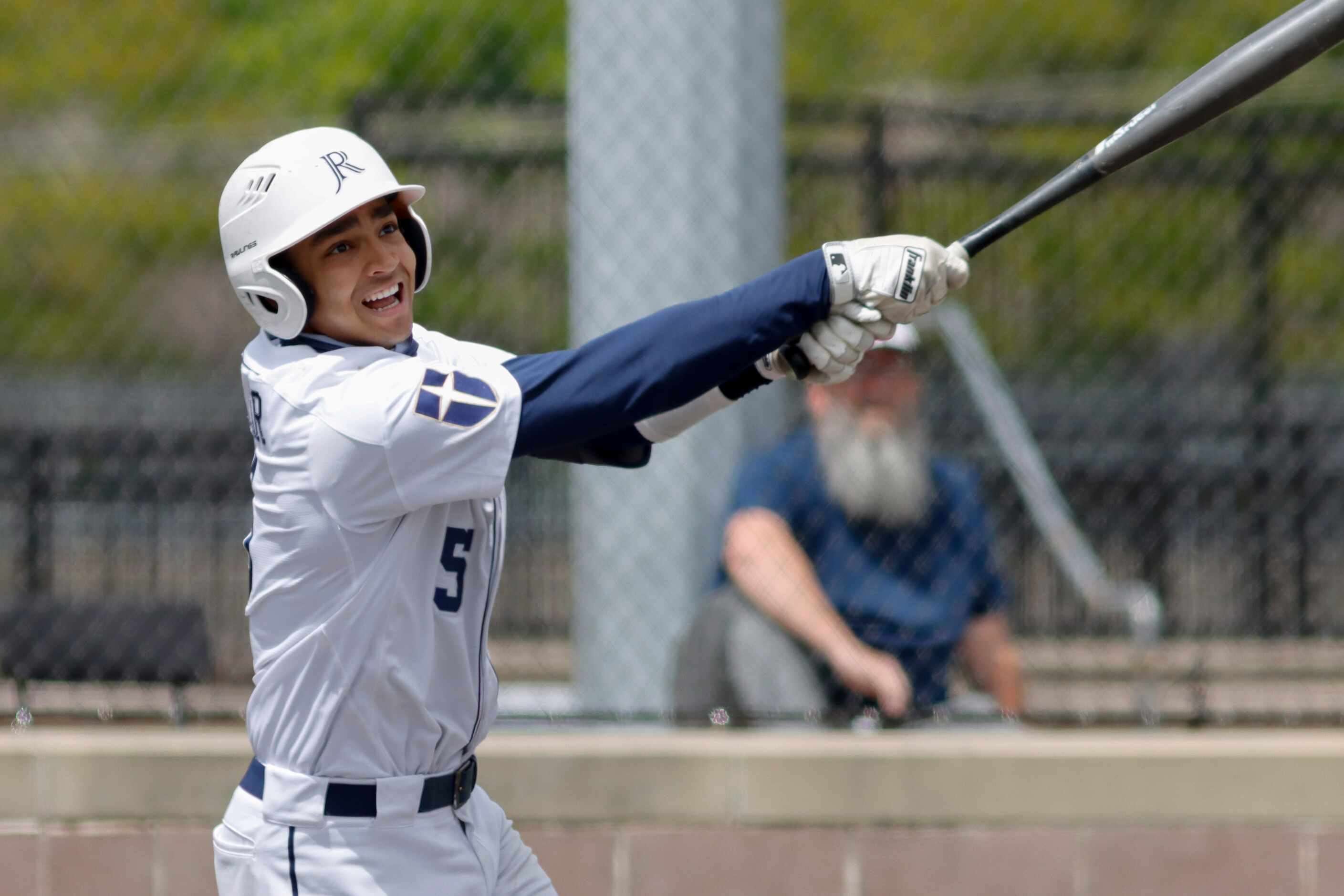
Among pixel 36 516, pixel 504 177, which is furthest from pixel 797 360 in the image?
pixel 36 516

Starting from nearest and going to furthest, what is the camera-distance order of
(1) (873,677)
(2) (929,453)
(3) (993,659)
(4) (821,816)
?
(4) (821,816) → (1) (873,677) → (3) (993,659) → (2) (929,453)

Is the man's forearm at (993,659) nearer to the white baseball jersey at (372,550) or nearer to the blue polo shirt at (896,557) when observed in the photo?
the blue polo shirt at (896,557)

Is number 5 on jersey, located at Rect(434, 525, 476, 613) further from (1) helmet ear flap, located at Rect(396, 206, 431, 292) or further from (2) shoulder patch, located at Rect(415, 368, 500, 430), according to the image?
(1) helmet ear flap, located at Rect(396, 206, 431, 292)

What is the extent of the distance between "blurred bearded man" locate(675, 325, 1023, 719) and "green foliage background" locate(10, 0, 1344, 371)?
3.63 feet

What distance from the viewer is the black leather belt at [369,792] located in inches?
106

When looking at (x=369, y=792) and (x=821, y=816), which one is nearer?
(x=369, y=792)

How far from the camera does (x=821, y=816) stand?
14.0 ft

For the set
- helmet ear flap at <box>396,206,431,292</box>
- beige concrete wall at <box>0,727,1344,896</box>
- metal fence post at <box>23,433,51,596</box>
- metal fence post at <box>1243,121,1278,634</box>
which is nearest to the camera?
helmet ear flap at <box>396,206,431,292</box>

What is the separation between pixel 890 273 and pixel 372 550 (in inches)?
37.4

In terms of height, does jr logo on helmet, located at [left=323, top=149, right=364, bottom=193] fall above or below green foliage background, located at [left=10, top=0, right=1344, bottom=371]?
below

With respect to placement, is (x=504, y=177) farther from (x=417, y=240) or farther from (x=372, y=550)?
(x=372, y=550)

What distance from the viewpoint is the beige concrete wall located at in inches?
167

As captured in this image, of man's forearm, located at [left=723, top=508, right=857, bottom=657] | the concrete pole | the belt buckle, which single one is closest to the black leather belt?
the belt buckle

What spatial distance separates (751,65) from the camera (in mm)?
4676
